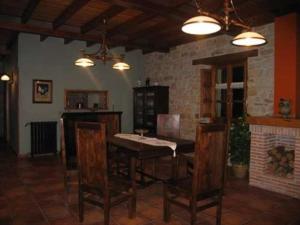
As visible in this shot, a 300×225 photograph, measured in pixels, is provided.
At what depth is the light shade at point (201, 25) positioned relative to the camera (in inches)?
92.4

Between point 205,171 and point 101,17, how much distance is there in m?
3.51

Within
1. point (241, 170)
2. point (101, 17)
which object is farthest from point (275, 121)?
point (101, 17)

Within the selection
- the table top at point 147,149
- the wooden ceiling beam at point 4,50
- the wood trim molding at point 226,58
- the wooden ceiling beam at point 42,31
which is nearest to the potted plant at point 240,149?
the wood trim molding at point 226,58

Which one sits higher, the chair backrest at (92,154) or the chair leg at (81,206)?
the chair backrest at (92,154)

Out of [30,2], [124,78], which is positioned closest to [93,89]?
[124,78]

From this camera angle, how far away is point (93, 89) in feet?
24.0

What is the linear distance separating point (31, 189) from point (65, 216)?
4.07ft

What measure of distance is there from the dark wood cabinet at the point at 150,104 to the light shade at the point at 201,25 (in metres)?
4.44

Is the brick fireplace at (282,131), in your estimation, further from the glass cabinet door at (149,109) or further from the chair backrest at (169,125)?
the glass cabinet door at (149,109)

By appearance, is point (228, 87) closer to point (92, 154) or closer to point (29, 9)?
point (92, 154)

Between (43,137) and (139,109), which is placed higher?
(139,109)

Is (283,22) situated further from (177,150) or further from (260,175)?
(177,150)

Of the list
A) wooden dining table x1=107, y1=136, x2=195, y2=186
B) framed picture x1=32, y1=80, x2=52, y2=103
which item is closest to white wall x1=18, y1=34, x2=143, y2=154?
framed picture x1=32, y1=80, x2=52, y2=103

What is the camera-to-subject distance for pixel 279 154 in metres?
4.19
